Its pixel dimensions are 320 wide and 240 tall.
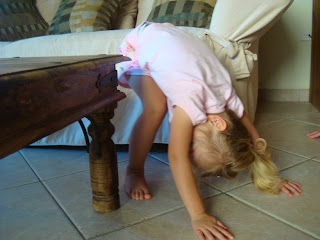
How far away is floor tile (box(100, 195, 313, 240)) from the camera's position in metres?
0.75

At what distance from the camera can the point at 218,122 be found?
33.0 inches

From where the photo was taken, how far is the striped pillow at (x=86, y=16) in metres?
1.69

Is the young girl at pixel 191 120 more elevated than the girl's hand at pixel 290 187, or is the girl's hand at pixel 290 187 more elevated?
the young girl at pixel 191 120

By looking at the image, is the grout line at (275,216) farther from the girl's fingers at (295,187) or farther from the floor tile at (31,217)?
the floor tile at (31,217)

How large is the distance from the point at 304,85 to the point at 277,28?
1.39 feet

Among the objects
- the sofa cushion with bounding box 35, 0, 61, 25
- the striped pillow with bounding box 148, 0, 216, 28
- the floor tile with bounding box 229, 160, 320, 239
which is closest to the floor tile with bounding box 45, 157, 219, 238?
the floor tile with bounding box 229, 160, 320, 239

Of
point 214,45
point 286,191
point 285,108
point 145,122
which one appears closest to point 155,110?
point 145,122

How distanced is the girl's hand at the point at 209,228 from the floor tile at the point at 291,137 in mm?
628

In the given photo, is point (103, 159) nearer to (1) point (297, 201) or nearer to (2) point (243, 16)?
(1) point (297, 201)

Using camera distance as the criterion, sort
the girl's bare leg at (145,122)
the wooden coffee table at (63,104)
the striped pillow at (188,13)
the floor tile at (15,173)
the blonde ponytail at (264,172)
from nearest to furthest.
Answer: the wooden coffee table at (63,104) → the blonde ponytail at (264,172) → the girl's bare leg at (145,122) → the floor tile at (15,173) → the striped pillow at (188,13)

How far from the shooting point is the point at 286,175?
107cm

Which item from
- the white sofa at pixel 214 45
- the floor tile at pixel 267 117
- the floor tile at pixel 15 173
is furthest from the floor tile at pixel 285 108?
the floor tile at pixel 15 173

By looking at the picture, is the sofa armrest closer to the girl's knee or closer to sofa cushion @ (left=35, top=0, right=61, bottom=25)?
the girl's knee

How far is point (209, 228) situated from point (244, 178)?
0.36 meters
